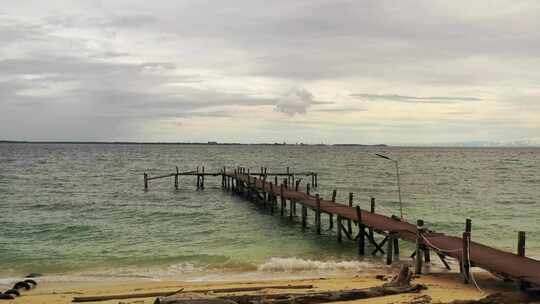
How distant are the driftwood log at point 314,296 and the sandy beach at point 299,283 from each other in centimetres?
23

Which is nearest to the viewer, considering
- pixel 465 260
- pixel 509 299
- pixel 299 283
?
pixel 509 299

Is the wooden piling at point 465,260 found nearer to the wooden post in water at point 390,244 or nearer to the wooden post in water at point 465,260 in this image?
the wooden post in water at point 465,260

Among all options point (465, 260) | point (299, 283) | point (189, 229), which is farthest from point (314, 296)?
point (189, 229)

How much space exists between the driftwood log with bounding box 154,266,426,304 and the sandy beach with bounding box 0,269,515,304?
0.76 ft

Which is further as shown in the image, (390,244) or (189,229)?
(189,229)

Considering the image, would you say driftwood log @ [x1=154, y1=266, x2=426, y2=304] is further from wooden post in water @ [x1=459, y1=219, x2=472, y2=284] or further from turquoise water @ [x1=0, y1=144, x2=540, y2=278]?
turquoise water @ [x1=0, y1=144, x2=540, y2=278]

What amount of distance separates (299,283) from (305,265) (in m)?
3.13

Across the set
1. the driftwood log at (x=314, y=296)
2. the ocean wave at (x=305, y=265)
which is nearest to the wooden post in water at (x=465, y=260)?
the driftwood log at (x=314, y=296)

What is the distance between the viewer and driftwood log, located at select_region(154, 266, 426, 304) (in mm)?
10247

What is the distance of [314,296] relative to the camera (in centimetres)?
1111

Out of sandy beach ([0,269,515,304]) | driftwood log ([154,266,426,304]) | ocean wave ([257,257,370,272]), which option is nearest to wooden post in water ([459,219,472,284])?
sandy beach ([0,269,515,304])

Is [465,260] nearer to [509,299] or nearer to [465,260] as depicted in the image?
[465,260]

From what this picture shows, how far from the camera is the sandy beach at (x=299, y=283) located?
11734mm

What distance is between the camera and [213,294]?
11461 millimetres
